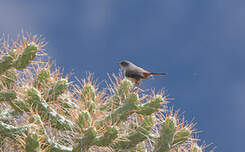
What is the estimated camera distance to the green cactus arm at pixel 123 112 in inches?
217

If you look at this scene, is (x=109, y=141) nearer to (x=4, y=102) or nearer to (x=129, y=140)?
(x=129, y=140)

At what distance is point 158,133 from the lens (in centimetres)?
555

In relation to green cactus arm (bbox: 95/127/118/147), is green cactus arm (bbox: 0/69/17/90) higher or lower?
higher

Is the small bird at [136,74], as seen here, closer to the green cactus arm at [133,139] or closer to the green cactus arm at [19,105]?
the green cactus arm at [133,139]

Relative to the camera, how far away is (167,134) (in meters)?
5.32

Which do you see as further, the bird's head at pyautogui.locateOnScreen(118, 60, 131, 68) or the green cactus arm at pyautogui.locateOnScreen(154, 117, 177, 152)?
the bird's head at pyautogui.locateOnScreen(118, 60, 131, 68)

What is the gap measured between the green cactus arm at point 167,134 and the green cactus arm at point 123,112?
0.51m

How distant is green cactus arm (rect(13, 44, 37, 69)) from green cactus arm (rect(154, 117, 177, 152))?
220cm

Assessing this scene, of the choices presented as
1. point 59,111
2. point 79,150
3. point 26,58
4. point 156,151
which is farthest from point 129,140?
point 26,58

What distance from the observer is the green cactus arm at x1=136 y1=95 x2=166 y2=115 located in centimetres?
561

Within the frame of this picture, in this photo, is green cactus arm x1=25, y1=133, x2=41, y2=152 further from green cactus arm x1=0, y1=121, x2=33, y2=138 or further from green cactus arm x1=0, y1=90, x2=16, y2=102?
green cactus arm x1=0, y1=90, x2=16, y2=102

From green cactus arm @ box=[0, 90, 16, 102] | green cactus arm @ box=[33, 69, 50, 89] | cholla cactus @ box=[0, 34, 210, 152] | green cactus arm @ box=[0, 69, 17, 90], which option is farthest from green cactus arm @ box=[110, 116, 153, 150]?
green cactus arm @ box=[0, 69, 17, 90]

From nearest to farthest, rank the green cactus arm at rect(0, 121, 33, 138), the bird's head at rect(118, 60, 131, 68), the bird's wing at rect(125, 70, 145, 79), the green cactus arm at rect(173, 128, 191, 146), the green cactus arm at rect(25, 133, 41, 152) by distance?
1. the green cactus arm at rect(25, 133, 41, 152)
2. the green cactus arm at rect(0, 121, 33, 138)
3. the green cactus arm at rect(173, 128, 191, 146)
4. the bird's wing at rect(125, 70, 145, 79)
5. the bird's head at rect(118, 60, 131, 68)

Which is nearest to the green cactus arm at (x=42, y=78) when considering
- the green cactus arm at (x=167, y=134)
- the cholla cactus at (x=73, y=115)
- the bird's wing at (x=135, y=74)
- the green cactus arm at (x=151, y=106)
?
the cholla cactus at (x=73, y=115)
